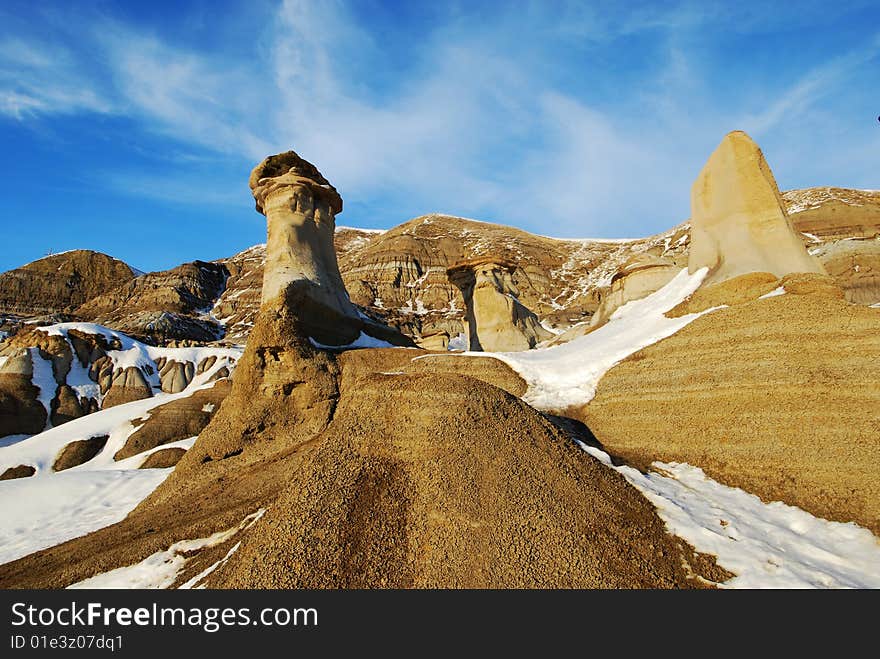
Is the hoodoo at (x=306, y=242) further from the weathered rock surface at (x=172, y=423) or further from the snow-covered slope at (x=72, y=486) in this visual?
the weathered rock surface at (x=172, y=423)

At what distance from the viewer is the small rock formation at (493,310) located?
28516mm

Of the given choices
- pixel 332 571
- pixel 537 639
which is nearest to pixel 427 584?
pixel 332 571

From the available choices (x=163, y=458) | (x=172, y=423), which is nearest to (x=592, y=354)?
(x=163, y=458)

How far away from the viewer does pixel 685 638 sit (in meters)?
3.56

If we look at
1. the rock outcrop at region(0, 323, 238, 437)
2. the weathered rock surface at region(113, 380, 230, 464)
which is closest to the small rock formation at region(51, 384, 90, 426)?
the rock outcrop at region(0, 323, 238, 437)

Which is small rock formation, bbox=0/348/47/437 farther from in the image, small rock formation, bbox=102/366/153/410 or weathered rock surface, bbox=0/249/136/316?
weathered rock surface, bbox=0/249/136/316

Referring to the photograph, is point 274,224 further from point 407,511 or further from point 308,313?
point 407,511

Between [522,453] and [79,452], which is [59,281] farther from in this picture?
[522,453]

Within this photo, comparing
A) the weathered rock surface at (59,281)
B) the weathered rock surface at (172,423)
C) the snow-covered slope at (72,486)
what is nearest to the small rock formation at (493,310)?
the weathered rock surface at (172,423)

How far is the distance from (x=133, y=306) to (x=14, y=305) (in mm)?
27767

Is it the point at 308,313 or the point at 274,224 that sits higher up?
the point at 274,224

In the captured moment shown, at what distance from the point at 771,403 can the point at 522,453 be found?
4.82 meters

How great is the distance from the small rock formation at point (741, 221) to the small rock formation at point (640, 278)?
35.3 ft

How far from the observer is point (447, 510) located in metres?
5.23
